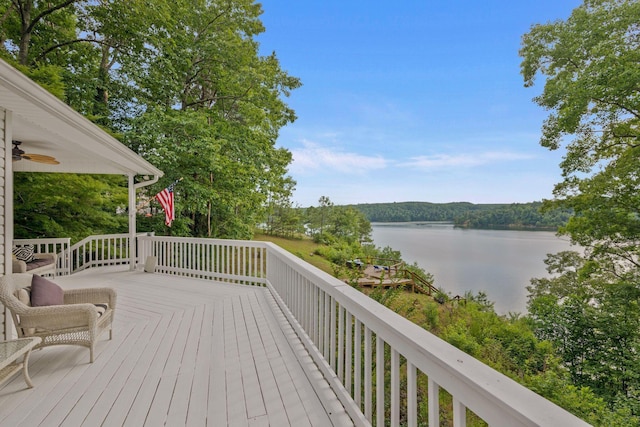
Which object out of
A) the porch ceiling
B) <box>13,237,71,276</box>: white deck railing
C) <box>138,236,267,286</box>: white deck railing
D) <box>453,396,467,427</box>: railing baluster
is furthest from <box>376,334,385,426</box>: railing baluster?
<box>13,237,71,276</box>: white deck railing

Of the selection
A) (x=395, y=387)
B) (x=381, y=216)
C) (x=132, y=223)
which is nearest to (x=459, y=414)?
(x=395, y=387)

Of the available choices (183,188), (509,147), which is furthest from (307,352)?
(509,147)

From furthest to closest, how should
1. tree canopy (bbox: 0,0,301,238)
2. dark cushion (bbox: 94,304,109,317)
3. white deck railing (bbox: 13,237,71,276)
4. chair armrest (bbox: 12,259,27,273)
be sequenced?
tree canopy (bbox: 0,0,301,238) < white deck railing (bbox: 13,237,71,276) < chair armrest (bbox: 12,259,27,273) < dark cushion (bbox: 94,304,109,317)

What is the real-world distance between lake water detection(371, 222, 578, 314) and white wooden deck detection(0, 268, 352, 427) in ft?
55.3

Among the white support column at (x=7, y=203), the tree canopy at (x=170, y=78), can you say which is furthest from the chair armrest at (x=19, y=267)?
the tree canopy at (x=170, y=78)

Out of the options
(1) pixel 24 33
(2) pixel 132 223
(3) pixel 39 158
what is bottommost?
(2) pixel 132 223

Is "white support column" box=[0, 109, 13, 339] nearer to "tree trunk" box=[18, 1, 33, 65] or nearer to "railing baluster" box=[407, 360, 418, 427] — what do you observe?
"railing baluster" box=[407, 360, 418, 427]

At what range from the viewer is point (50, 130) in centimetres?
330

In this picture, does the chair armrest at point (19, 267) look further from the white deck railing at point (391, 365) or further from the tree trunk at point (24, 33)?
the tree trunk at point (24, 33)

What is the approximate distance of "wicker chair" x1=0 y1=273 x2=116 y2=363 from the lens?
2477mm

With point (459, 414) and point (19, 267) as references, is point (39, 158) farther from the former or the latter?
point (459, 414)

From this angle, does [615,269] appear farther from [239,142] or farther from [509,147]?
[509,147]

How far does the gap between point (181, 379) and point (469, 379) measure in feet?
7.61

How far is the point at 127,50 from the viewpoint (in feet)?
29.0
